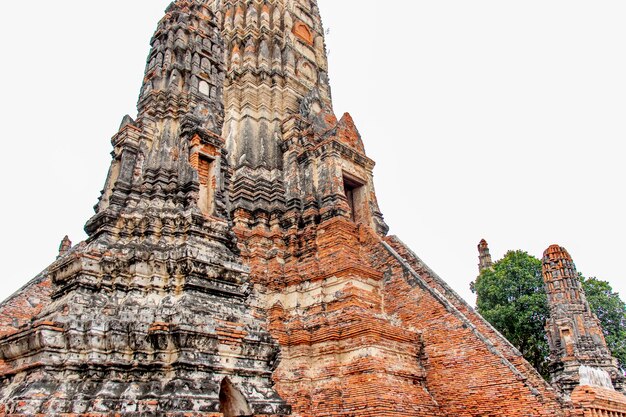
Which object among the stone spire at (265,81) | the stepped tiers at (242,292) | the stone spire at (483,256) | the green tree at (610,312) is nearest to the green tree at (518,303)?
the green tree at (610,312)

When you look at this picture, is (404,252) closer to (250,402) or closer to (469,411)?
(469,411)

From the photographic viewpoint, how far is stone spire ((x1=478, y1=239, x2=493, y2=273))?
3173 cm

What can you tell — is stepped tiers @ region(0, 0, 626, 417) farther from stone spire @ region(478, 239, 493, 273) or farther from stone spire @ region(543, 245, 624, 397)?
stone spire @ region(478, 239, 493, 273)

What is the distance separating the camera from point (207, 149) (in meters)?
8.22

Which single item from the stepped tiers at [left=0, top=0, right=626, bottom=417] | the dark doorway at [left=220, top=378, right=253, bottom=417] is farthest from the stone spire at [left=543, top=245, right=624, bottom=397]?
the dark doorway at [left=220, top=378, right=253, bottom=417]

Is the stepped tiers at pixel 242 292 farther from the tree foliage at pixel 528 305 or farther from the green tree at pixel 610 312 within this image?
the green tree at pixel 610 312

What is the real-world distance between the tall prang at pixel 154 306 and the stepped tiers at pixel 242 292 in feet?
0.07

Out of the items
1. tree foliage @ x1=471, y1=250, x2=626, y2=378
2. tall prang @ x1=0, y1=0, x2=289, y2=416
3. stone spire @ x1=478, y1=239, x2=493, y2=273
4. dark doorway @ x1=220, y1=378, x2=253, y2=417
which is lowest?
dark doorway @ x1=220, y1=378, x2=253, y2=417

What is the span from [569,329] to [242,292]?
48.3ft

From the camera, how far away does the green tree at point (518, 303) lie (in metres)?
23.5

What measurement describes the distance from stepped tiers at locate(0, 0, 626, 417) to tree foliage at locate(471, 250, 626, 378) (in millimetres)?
6976

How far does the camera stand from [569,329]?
55.5 ft

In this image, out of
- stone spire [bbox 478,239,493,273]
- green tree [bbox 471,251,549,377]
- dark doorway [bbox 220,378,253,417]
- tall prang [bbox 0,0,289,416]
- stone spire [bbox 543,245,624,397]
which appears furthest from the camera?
stone spire [bbox 478,239,493,273]

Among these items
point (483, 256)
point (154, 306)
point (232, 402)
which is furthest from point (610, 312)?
point (154, 306)
